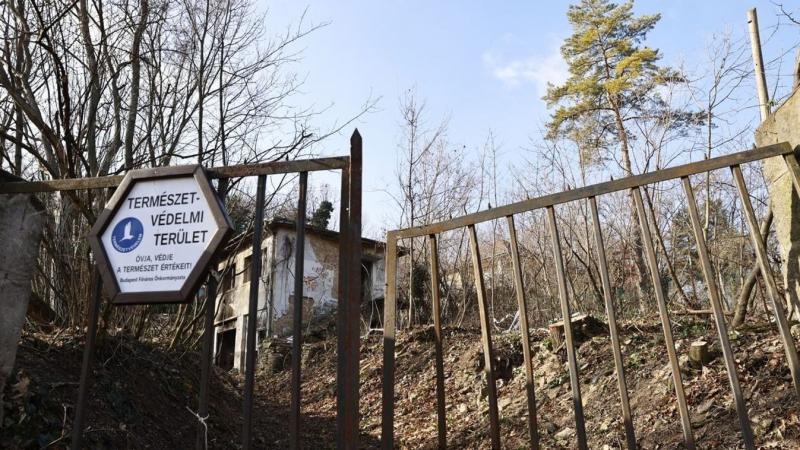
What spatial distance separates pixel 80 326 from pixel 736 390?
4.72 meters

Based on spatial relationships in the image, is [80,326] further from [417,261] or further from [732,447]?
[417,261]

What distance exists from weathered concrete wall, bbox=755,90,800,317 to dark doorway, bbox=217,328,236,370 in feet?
62.8

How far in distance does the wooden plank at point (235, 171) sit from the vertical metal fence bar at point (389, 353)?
1.17m

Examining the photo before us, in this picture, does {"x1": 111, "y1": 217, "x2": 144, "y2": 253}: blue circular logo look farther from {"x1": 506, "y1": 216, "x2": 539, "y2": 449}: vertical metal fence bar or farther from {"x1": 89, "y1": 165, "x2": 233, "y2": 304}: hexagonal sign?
{"x1": 506, "y1": 216, "x2": 539, "y2": 449}: vertical metal fence bar

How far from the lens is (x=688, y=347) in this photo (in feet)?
19.4

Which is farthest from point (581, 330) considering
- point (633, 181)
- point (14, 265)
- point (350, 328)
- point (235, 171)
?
point (14, 265)

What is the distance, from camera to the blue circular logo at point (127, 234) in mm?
2750

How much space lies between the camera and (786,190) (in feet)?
10.7

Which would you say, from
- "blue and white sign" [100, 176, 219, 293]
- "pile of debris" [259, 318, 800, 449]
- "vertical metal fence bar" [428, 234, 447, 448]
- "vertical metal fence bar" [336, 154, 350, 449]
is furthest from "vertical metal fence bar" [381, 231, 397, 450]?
"pile of debris" [259, 318, 800, 449]

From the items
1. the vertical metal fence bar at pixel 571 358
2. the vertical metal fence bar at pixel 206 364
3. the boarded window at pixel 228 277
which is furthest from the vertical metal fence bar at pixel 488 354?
the boarded window at pixel 228 277

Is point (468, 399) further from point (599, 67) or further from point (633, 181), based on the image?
point (599, 67)

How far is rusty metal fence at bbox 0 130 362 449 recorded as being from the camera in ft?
8.06

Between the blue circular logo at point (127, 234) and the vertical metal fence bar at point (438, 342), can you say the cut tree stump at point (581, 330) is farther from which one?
the blue circular logo at point (127, 234)

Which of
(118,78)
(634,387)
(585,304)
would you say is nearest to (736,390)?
(634,387)
